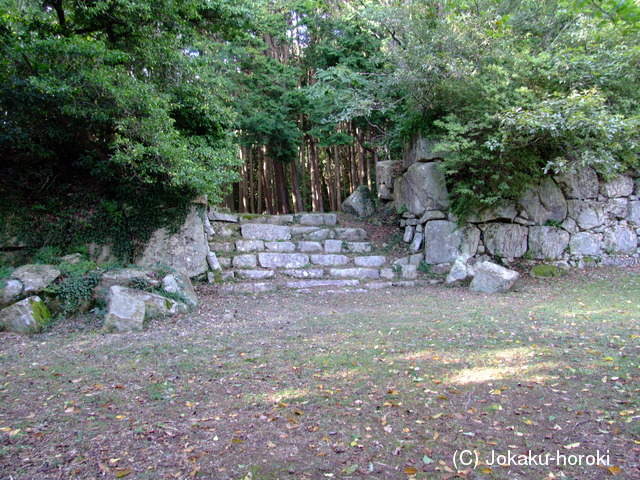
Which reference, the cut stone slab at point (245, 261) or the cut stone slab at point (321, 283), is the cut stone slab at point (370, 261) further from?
the cut stone slab at point (245, 261)

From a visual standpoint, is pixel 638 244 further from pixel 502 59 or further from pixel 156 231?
pixel 156 231

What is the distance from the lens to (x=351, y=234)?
33.3ft

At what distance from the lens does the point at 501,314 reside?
17.9 ft

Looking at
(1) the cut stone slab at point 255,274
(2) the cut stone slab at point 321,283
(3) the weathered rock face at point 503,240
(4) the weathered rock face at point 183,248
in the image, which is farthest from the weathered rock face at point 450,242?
(4) the weathered rock face at point 183,248

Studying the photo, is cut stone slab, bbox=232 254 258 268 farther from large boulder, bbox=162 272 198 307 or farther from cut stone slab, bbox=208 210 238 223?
large boulder, bbox=162 272 198 307

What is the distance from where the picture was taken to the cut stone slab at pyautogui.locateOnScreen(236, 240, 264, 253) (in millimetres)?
8812

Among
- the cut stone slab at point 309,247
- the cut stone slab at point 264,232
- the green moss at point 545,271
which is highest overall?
the cut stone slab at point 264,232

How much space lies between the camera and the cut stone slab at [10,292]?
16.6 ft

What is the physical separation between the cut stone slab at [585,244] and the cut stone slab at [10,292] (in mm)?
10833

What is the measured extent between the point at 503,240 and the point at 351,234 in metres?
3.65

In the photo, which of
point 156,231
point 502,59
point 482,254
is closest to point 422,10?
point 502,59

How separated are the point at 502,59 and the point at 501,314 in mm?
5372

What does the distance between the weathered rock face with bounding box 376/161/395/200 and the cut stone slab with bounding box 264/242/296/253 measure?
11.8 ft

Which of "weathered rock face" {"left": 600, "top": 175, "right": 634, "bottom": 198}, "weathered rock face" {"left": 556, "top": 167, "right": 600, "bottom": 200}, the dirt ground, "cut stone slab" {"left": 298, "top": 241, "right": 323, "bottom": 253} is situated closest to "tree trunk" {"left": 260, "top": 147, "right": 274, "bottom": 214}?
"cut stone slab" {"left": 298, "top": 241, "right": 323, "bottom": 253}
